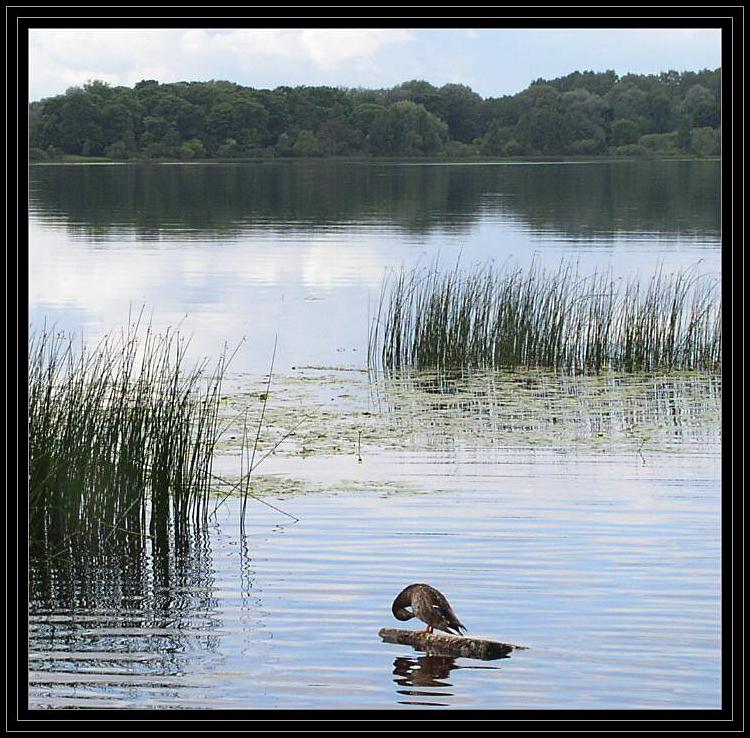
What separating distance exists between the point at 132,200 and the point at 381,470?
24835 millimetres

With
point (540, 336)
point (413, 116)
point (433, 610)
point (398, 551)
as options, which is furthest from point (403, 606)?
point (413, 116)

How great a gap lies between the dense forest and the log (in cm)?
2387

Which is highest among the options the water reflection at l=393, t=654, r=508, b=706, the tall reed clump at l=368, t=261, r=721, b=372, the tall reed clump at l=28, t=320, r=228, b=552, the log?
the tall reed clump at l=368, t=261, r=721, b=372

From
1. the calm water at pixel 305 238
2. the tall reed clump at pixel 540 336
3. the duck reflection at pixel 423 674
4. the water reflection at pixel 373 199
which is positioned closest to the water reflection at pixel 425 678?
the duck reflection at pixel 423 674

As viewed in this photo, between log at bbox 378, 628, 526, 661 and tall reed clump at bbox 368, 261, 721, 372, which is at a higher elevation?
tall reed clump at bbox 368, 261, 721, 372

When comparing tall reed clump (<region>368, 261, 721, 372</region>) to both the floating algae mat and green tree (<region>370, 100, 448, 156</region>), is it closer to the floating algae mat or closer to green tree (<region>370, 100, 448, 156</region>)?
the floating algae mat

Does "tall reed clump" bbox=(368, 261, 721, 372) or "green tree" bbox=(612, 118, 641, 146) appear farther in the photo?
→ "green tree" bbox=(612, 118, 641, 146)

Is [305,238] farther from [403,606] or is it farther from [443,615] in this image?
[443,615]

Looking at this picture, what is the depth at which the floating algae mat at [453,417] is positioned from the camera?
7.54 m

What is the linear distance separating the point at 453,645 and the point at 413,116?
25118mm

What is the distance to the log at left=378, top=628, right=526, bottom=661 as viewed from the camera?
452 centimetres

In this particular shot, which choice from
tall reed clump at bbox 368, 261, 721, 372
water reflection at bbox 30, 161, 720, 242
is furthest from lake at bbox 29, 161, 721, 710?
water reflection at bbox 30, 161, 720, 242

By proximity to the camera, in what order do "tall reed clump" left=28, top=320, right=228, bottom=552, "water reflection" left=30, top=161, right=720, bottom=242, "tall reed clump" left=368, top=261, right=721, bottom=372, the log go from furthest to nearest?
"water reflection" left=30, top=161, right=720, bottom=242 < "tall reed clump" left=368, top=261, right=721, bottom=372 < "tall reed clump" left=28, top=320, right=228, bottom=552 < the log

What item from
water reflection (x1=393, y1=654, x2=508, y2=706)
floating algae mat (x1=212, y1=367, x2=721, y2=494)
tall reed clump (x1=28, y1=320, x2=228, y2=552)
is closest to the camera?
water reflection (x1=393, y1=654, x2=508, y2=706)
